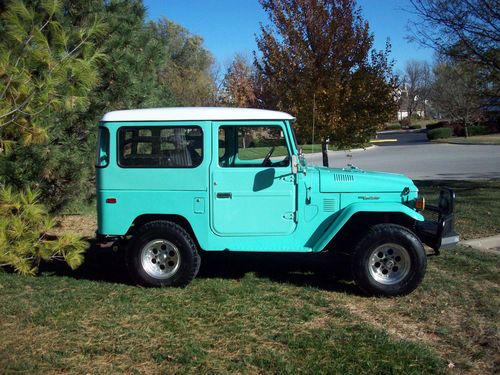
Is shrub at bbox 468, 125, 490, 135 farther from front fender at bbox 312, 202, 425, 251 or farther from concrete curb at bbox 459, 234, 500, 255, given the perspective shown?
front fender at bbox 312, 202, 425, 251

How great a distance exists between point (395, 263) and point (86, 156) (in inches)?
196

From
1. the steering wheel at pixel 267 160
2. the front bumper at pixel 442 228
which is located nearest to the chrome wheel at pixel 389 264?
the front bumper at pixel 442 228

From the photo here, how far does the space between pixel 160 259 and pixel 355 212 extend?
2.17 m

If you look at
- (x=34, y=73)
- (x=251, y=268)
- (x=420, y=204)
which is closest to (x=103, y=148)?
(x=34, y=73)

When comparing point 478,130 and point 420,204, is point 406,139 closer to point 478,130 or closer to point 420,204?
point 478,130

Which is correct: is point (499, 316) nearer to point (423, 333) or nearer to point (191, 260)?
point (423, 333)

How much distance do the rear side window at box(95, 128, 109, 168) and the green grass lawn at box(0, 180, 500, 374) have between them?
4.56 ft

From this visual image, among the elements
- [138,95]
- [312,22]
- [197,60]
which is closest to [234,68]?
[197,60]

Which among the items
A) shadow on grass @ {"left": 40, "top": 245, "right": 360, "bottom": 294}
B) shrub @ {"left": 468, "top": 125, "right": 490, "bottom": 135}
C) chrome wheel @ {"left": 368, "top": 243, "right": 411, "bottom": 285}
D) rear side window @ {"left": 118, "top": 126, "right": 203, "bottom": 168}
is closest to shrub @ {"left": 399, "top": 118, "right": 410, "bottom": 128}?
shrub @ {"left": 468, "top": 125, "right": 490, "bottom": 135}

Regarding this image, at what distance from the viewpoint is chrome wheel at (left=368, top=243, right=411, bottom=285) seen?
5.43 metres

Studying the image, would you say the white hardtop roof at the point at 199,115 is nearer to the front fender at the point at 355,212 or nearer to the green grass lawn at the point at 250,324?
the front fender at the point at 355,212

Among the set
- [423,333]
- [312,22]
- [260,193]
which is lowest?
[423,333]

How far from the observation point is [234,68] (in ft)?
103

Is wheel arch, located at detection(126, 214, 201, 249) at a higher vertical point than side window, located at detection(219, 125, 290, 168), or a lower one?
lower
